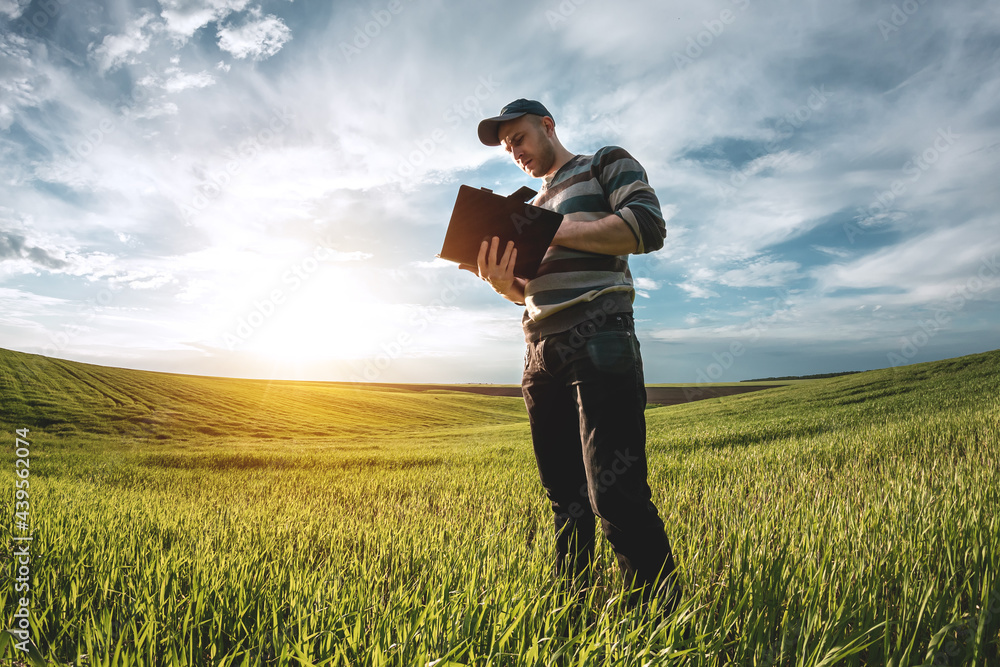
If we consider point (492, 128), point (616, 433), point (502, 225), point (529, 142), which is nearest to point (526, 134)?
point (529, 142)

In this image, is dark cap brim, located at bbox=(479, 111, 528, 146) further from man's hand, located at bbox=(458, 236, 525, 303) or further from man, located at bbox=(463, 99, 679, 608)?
man's hand, located at bbox=(458, 236, 525, 303)

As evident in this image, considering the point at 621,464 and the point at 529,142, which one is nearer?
the point at 621,464

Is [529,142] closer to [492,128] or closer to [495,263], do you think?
[492,128]

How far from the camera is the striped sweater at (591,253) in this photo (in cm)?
186

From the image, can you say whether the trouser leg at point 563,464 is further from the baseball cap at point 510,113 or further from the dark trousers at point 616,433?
the baseball cap at point 510,113

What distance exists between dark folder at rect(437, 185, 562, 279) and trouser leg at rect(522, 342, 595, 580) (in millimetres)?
498

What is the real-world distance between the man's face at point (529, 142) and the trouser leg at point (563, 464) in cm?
99

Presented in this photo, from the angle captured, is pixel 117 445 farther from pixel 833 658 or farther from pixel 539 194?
pixel 833 658

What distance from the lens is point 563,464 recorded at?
232 centimetres

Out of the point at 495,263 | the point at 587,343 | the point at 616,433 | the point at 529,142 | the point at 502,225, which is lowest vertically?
the point at 616,433

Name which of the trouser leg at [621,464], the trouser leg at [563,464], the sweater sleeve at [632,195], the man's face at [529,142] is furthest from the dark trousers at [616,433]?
the man's face at [529,142]

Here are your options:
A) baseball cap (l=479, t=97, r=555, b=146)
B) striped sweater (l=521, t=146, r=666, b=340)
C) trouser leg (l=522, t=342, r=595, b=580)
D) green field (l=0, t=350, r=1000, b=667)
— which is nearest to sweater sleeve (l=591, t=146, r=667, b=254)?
striped sweater (l=521, t=146, r=666, b=340)

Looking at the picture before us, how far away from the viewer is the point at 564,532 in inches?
92.0

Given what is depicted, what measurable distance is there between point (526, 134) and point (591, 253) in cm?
75
